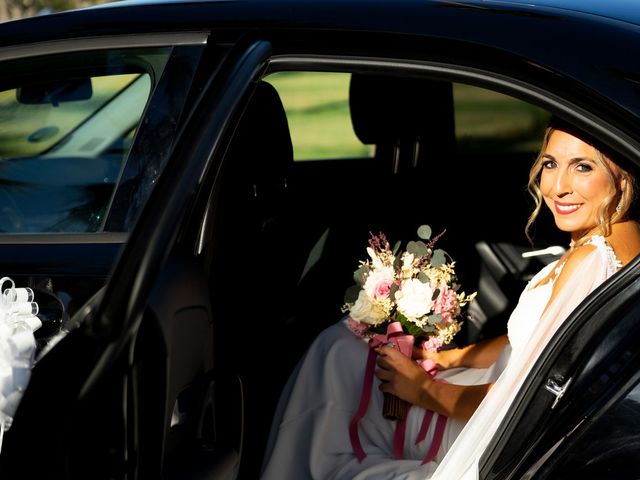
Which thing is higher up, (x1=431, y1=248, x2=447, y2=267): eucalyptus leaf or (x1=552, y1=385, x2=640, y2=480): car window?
(x1=552, y1=385, x2=640, y2=480): car window

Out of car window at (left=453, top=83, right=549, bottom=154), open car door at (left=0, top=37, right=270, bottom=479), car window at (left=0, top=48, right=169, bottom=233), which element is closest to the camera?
open car door at (left=0, top=37, right=270, bottom=479)

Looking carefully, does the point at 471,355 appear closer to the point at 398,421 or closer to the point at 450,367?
the point at 450,367

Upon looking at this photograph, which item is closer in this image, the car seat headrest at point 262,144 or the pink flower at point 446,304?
the car seat headrest at point 262,144

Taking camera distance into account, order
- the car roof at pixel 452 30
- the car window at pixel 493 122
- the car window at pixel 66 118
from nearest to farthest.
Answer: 1. the car roof at pixel 452 30
2. the car window at pixel 66 118
3. the car window at pixel 493 122

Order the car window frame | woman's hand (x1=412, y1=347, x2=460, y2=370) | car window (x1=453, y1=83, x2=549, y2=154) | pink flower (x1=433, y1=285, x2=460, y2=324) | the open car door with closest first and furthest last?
the open car door < the car window frame < pink flower (x1=433, y1=285, x2=460, y2=324) < woman's hand (x1=412, y1=347, x2=460, y2=370) < car window (x1=453, y1=83, x2=549, y2=154)

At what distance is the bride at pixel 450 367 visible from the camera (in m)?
2.16

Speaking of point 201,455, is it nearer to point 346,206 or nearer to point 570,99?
point 570,99

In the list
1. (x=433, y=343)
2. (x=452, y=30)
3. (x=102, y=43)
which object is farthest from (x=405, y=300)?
(x=102, y=43)

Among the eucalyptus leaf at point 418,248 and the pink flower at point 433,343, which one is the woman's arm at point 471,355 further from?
the eucalyptus leaf at point 418,248

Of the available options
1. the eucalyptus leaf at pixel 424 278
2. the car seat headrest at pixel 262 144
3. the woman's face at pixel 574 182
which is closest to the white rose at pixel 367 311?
the eucalyptus leaf at pixel 424 278

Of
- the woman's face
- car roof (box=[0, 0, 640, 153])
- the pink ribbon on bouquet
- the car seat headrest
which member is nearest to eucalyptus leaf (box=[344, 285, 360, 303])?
the pink ribbon on bouquet

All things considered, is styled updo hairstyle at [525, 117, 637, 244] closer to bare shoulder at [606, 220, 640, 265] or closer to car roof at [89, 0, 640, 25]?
bare shoulder at [606, 220, 640, 265]

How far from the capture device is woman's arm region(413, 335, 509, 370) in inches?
108

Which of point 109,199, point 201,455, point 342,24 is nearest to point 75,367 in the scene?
point 201,455
